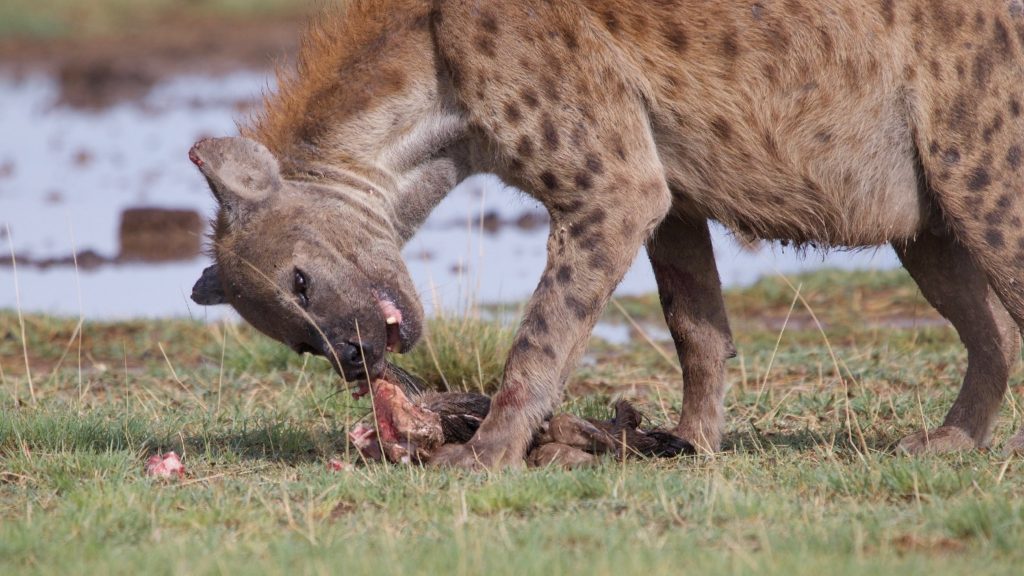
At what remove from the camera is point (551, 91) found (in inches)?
181

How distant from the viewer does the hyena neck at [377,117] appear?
4.80m

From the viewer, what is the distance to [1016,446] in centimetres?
471

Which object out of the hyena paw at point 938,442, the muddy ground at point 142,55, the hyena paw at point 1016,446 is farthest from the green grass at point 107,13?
the hyena paw at point 1016,446

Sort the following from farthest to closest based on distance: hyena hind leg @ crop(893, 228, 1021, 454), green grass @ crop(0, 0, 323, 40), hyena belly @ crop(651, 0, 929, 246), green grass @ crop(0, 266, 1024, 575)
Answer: green grass @ crop(0, 0, 323, 40)
hyena hind leg @ crop(893, 228, 1021, 454)
hyena belly @ crop(651, 0, 929, 246)
green grass @ crop(0, 266, 1024, 575)

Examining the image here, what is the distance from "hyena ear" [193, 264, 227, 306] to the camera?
4.88 m

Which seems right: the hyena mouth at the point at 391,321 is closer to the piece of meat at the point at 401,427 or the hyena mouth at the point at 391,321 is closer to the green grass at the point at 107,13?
the piece of meat at the point at 401,427

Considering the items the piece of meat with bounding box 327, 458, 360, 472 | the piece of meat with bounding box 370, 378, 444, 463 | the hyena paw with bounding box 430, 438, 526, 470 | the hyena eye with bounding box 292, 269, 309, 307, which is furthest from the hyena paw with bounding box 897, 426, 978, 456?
the hyena eye with bounding box 292, 269, 309, 307

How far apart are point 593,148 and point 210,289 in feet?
4.23

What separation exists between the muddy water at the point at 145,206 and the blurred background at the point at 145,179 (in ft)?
0.07

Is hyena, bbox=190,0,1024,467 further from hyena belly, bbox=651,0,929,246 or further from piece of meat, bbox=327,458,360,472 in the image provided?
piece of meat, bbox=327,458,360,472

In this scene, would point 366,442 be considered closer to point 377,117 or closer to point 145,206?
point 377,117

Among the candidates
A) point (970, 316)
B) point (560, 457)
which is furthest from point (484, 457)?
point (970, 316)

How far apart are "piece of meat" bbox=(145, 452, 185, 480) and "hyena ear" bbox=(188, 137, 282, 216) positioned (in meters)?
0.76

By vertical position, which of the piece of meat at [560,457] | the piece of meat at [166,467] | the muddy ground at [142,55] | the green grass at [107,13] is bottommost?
the piece of meat at [166,467]
